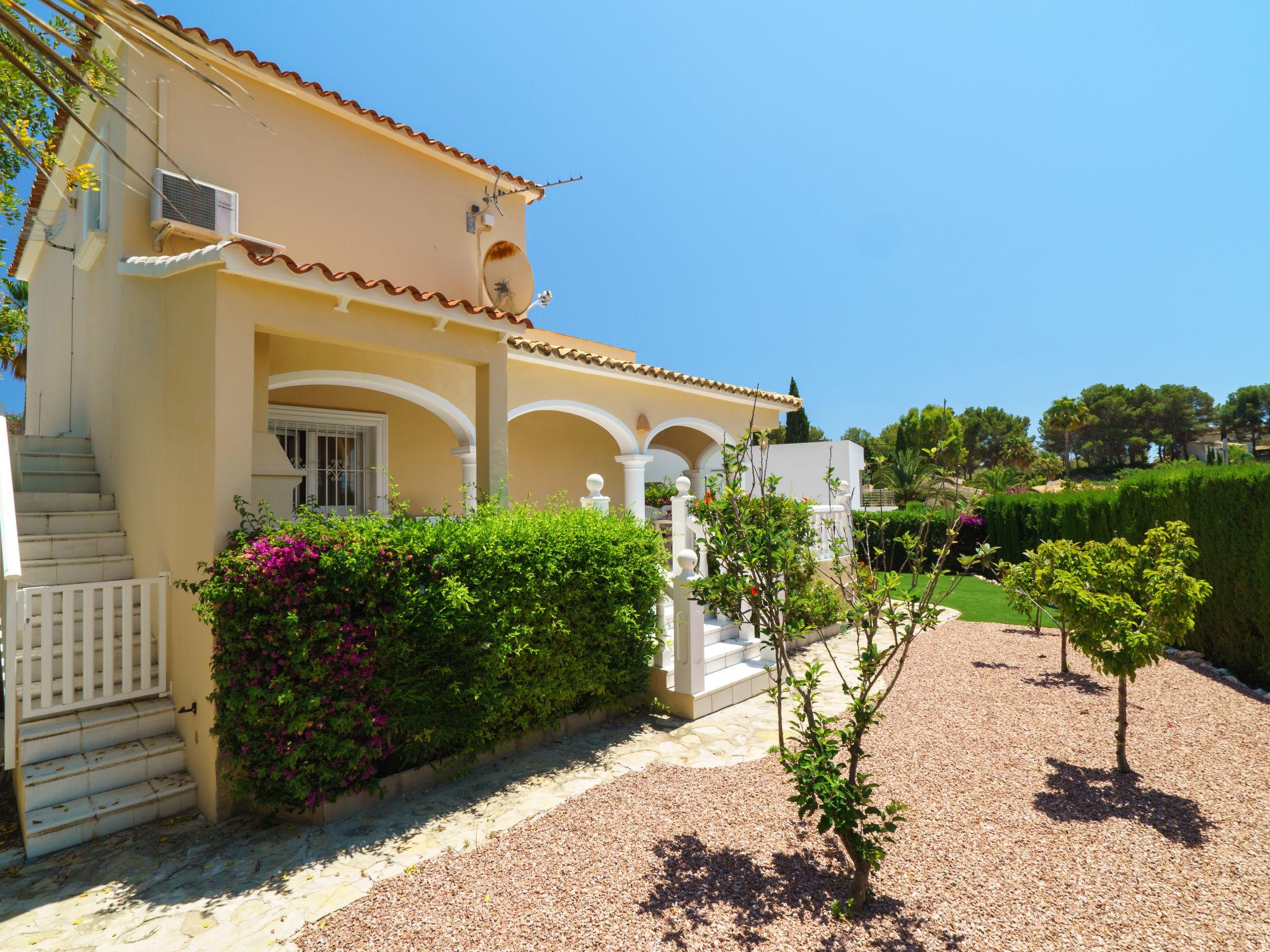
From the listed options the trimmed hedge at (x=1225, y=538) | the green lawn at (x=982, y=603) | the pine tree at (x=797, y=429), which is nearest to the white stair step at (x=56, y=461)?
the green lawn at (x=982, y=603)

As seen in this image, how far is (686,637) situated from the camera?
6.19 meters

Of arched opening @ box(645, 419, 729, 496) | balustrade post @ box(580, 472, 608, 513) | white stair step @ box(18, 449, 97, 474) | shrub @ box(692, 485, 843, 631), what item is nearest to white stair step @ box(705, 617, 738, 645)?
balustrade post @ box(580, 472, 608, 513)

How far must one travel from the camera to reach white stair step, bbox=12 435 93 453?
699 cm

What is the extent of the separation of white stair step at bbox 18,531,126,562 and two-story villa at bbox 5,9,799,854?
0.08 feet

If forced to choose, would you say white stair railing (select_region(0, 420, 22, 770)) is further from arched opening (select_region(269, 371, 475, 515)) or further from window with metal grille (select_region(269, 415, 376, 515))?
window with metal grille (select_region(269, 415, 376, 515))

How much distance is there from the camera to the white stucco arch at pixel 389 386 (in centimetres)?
698

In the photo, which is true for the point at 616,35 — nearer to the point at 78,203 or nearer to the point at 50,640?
the point at 78,203

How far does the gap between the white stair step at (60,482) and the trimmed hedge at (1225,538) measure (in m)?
13.5

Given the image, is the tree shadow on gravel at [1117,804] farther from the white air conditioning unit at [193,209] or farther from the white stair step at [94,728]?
the white air conditioning unit at [193,209]

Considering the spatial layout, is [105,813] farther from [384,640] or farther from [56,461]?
[56,461]

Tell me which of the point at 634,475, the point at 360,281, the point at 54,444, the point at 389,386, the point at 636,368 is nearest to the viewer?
the point at 360,281

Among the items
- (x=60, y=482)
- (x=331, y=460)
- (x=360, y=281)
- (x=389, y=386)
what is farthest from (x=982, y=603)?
(x=60, y=482)

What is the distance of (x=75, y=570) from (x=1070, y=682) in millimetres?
10593

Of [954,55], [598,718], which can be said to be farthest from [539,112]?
[598,718]
